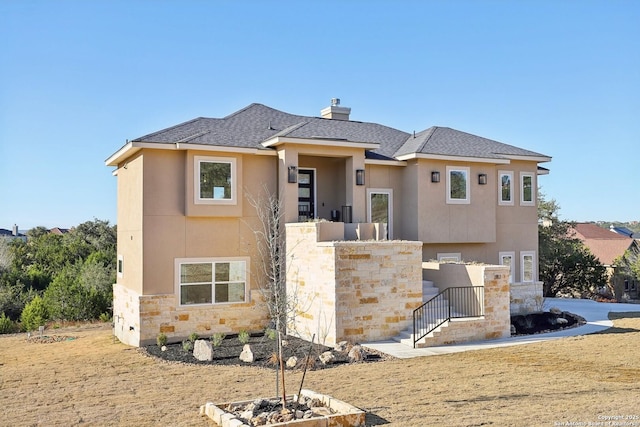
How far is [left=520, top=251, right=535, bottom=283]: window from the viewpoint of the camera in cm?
1988

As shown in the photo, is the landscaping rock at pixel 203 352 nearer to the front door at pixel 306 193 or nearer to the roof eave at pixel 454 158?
the front door at pixel 306 193

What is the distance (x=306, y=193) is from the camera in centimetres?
1762

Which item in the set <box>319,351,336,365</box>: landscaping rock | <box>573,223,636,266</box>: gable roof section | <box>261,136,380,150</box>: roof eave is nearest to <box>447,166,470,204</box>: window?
<box>261,136,380,150</box>: roof eave

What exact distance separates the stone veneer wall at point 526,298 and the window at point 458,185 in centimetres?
370

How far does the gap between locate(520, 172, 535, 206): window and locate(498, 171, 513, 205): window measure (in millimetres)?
523

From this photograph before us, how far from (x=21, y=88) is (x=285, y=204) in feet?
31.2

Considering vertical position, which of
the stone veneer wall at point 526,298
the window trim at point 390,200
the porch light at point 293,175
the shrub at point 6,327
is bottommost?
the shrub at point 6,327

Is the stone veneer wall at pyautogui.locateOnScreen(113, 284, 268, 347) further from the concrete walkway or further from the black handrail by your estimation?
the black handrail

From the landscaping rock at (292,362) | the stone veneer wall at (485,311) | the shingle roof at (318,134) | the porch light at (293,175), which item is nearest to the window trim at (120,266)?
the shingle roof at (318,134)

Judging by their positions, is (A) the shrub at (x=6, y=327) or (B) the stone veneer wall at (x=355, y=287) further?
(A) the shrub at (x=6, y=327)

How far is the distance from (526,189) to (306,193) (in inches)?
349

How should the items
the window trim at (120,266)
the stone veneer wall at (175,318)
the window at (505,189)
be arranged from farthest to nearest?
the window at (505,189) < the window trim at (120,266) < the stone veneer wall at (175,318)

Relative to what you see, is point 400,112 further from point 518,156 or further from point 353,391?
point 353,391

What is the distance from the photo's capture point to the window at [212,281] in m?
15.0
